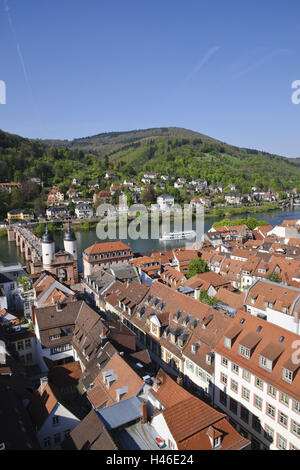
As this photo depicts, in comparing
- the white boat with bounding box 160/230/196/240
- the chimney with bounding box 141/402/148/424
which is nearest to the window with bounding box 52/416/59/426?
the chimney with bounding box 141/402/148/424

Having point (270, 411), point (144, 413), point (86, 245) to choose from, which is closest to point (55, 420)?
point (144, 413)

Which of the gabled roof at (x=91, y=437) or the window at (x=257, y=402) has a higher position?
the gabled roof at (x=91, y=437)

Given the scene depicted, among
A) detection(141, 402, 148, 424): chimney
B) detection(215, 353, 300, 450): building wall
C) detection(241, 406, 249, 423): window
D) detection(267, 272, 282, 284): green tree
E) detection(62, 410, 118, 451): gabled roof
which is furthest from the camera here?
detection(267, 272, 282, 284): green tree

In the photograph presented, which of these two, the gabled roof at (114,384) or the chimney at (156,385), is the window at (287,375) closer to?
the chimney at (156,385)

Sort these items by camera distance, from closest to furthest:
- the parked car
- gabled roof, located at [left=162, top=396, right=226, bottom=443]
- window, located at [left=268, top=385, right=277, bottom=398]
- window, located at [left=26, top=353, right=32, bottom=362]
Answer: gabled roof, located at [left=162, top=396, right=226, bottom=443]
the parked car
window, located at [left=268, top=385, right=277, bottom=398]
window, located at [left=26, top=353, right=32, bottom=362]

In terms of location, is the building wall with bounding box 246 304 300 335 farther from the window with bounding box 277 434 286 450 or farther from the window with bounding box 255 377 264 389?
the window with bounding box 277 434 286 450

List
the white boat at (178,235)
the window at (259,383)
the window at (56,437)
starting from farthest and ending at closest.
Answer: the white boat at (178,235), the window at (259,383), the window at (56,437)

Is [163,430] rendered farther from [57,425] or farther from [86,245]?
[86,245]

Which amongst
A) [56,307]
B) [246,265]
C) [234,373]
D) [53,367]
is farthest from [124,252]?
[234,373]

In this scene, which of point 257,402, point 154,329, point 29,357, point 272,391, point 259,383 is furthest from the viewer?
point 29,357

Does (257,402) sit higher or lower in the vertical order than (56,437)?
higher

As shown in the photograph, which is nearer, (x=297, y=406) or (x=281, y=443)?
(x=297, y=406)

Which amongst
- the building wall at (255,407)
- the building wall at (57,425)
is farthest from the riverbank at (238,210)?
the building wall at (57,425)

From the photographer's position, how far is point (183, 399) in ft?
39.5
